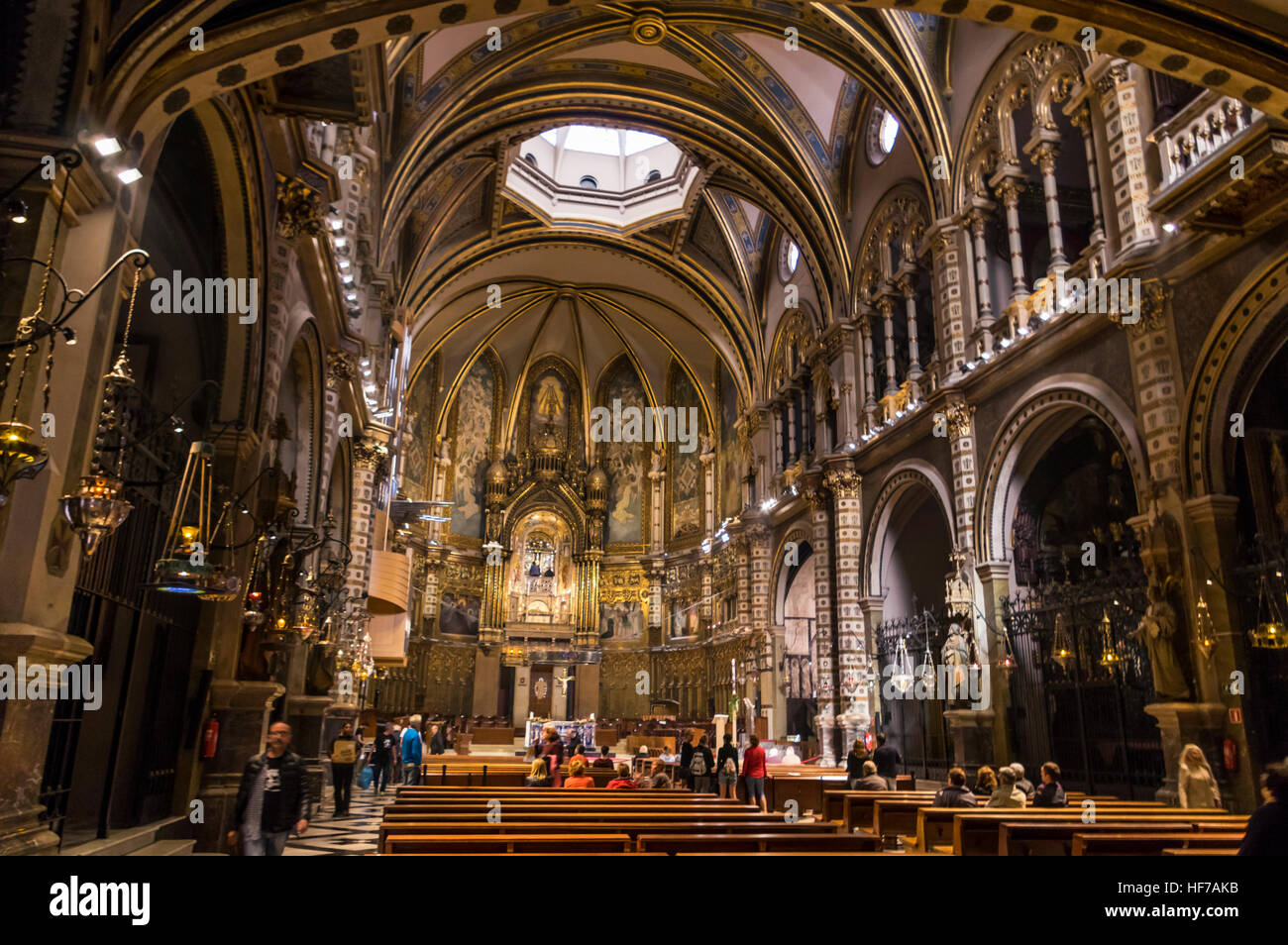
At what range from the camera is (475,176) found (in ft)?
78.7

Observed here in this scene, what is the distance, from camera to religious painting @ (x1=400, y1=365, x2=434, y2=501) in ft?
106

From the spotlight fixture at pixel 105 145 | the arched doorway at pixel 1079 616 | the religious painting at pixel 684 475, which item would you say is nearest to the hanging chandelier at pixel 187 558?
the spotlight fixture at pixel 105 145

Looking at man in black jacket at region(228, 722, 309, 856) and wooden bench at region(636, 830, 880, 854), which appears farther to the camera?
man in black jacket at region(228, 722, 309, 856)

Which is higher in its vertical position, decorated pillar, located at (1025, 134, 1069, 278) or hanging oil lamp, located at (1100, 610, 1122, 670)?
decorated pillar, located at (1025, 134, 1069, 278)

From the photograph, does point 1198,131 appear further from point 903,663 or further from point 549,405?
point 549,405

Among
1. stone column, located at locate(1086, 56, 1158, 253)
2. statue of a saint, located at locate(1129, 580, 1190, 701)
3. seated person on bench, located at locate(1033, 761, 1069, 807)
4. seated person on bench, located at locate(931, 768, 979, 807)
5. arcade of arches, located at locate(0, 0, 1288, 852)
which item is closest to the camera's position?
arcade of arches, located at locate(0, 0, 1288, 852)

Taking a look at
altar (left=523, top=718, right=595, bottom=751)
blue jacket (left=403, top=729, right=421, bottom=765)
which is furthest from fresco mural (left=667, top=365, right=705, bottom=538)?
blue jacket (left=403, top=729, right=421, bottom=765)

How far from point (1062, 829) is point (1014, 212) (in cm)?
1178

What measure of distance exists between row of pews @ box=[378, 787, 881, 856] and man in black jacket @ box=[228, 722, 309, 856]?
0.65 meters

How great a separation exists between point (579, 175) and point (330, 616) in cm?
2049

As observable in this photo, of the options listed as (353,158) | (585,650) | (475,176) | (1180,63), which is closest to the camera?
(1180,63)

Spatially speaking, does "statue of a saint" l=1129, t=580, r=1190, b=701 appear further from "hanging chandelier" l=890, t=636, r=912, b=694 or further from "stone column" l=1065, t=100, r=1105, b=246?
"hanging chandelier" l=890, t=636, r=912, b=694
